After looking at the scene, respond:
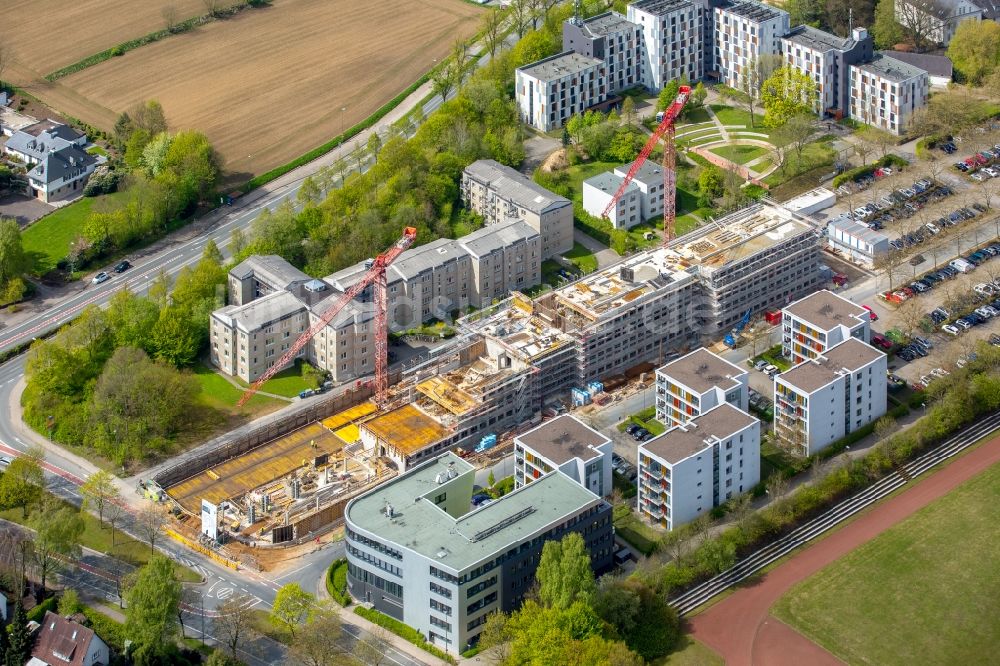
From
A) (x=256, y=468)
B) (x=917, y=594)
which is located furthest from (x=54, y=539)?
(x=917, y=594)

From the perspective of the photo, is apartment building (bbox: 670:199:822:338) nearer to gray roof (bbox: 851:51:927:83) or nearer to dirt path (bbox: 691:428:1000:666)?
dirt path (bbox: 691:428:1000:666)

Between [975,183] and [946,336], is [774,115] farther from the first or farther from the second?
[946,336]

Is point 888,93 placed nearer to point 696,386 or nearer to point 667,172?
point 667,172

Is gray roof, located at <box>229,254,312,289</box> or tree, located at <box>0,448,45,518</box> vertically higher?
gray roof, located at <box>229,254,312,289</box>

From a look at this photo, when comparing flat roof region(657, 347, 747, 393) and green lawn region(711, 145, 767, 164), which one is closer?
flat roof region(657, 347, 747, 393)

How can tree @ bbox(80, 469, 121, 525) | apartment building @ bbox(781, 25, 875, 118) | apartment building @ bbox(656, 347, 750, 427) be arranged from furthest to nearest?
apartment building @ bbox(781, 25, 875, 118), apartment building @ bbox(656, 347, 750, 427), tree @ bbox(80, 469, 121, 525)

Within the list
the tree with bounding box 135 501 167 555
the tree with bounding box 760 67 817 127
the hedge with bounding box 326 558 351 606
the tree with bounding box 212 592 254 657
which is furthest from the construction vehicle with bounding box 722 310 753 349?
the tree with bounding box 135 501 167 555
